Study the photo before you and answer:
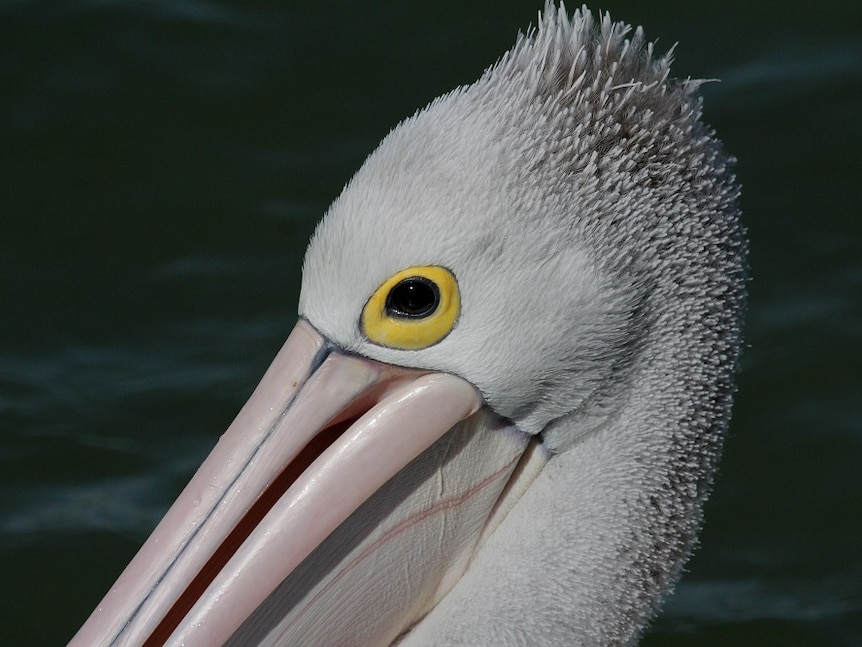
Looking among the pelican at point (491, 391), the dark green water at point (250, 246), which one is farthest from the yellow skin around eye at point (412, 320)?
the dark green water at point (250, 246)

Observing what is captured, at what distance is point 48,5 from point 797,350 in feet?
11.3

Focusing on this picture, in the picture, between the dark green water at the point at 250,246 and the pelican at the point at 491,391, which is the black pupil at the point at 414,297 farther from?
the dark green water at the point at 250,246

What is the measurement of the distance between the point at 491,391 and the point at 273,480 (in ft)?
1.50

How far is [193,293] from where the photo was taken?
17.5 feet

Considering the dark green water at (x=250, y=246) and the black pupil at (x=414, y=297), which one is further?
the dark green water at (x=250, y=246)

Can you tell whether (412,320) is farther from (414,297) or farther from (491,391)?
→ (491,391)

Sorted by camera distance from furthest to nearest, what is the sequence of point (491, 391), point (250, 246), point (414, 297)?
point (250, 246) < point (491, 391) < point (414, 297)

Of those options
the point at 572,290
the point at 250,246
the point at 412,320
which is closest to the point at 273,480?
the point at 412,320

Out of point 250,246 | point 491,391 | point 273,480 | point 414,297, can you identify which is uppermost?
point 414,297

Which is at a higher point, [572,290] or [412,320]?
[572,290]

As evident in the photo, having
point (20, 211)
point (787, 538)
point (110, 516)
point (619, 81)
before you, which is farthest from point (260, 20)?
point (619, 81)

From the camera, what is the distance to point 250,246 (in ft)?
17.9

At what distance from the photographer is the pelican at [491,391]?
264 centimetres

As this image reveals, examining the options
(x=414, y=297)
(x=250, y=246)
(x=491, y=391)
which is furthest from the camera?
(x=250, y=246)
